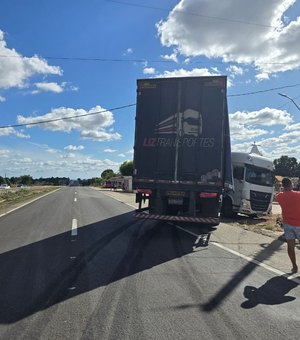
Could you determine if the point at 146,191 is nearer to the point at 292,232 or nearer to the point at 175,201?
the point at 175,201

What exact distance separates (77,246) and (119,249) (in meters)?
1.09

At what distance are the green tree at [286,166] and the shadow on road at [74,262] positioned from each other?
129 m

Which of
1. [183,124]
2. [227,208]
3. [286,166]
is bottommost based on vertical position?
[227,208]

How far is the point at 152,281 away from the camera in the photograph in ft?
22.0

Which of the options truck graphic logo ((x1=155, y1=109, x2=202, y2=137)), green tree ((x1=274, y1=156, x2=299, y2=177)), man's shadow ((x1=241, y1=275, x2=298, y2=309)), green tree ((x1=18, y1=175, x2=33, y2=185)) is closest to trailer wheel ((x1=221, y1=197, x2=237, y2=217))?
truck graphic logo ((x1=155, y1=109, x2=202, y2=137))

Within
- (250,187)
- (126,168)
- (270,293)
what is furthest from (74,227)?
(126,168)

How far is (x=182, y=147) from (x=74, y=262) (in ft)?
18.4

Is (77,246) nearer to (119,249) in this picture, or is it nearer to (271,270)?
(119,249)

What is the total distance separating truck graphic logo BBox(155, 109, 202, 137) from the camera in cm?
1228

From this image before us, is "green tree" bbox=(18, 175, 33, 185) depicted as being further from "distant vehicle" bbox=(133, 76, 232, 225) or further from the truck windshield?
"distant vehicle" bbox=(133, 76, 232, 225)

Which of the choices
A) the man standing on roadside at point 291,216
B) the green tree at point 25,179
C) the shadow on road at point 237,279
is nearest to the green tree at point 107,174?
the green tree at point 25,179

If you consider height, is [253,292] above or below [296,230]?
below

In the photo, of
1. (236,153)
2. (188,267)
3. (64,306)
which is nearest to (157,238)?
(188,267)

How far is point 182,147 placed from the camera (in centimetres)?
1242
